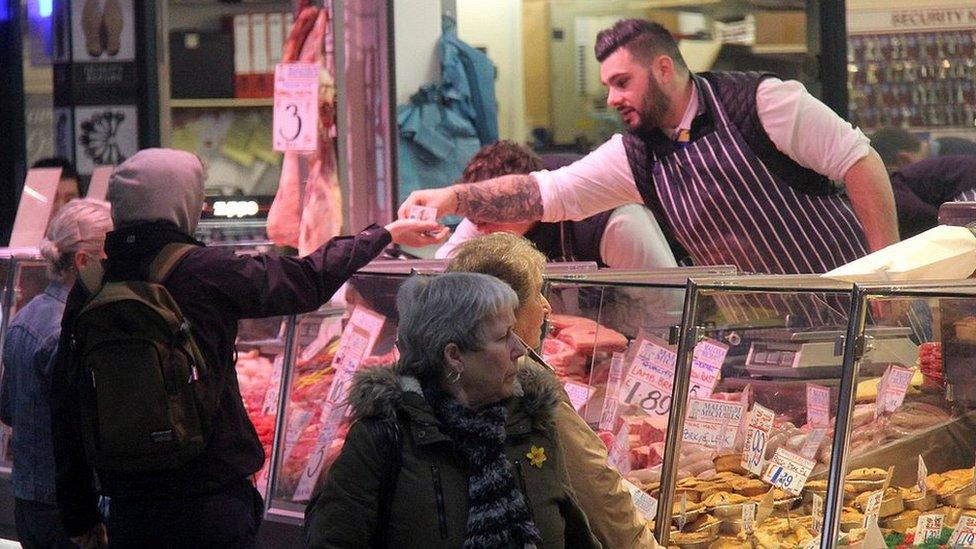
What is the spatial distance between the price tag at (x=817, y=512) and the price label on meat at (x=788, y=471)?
0.07 meters

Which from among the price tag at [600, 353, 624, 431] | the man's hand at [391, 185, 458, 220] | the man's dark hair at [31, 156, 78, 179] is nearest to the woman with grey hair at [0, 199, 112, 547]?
the man's hand at [391, 185, 458, 220]

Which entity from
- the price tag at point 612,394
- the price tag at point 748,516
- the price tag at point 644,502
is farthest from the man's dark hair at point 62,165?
the price tag at point 748,516

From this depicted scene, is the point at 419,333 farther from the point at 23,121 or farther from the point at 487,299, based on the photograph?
the point at 23,121

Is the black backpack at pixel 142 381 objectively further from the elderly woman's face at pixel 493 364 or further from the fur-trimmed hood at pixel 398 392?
the elderly woman's face at pixel 493 364

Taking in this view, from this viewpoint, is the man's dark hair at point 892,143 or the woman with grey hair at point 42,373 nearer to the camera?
the woman with grey hair at point 42,373

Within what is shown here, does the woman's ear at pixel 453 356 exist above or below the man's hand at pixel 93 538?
above

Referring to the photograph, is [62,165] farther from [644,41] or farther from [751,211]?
[751,211]

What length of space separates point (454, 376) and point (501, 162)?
13.3 feet

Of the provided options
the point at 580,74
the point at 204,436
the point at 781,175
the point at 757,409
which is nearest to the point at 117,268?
the point at 204,436

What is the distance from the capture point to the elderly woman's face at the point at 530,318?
10.8ft

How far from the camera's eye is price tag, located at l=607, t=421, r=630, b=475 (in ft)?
13.9

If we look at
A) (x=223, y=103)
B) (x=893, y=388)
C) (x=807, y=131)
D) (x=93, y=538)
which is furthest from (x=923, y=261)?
(x=223, y=103)

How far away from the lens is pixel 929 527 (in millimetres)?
3783

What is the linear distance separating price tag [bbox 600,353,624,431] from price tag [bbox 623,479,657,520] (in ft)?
1.04
